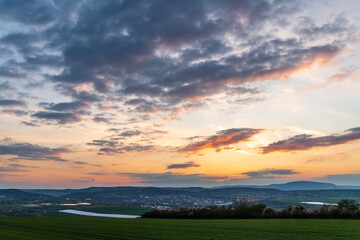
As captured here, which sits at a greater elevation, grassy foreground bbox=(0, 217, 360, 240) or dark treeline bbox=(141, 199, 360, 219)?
grassy foreground bbox=(0, 217, 360, 240)

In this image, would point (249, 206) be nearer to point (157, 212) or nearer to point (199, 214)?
point (199, 214)

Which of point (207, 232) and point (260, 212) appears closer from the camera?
point (207, 232)

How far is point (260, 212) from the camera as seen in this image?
2179 inches

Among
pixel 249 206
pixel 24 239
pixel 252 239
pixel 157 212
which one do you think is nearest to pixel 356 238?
pixel 252 239

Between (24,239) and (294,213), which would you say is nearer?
(24,239)

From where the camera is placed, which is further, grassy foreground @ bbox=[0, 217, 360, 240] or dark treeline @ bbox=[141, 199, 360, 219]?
dark treeline @ bbox=[141, 199, 360, 219]

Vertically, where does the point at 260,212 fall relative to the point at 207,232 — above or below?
below

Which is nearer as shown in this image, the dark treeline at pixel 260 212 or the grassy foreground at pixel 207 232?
the grassy foreground at pixel 207 232

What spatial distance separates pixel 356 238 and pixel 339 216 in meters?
29.3

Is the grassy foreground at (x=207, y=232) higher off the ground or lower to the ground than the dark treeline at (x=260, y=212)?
higher

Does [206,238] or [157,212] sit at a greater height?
[206,238]

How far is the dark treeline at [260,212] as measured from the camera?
46531mm

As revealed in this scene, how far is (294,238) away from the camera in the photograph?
21.7 metres

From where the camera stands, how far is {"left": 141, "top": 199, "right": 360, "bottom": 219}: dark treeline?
153 ft
